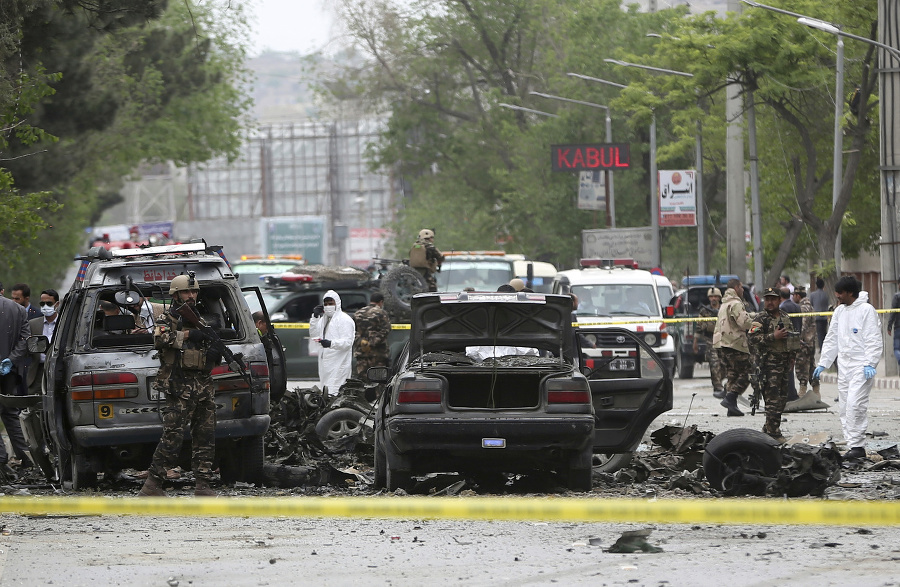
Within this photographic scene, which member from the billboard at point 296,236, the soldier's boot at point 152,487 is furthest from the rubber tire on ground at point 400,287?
the billboard at point 296,236

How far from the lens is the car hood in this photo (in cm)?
1129

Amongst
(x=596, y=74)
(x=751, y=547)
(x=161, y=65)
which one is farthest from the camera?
(x=596, y=74)

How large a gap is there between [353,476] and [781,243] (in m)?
28.7

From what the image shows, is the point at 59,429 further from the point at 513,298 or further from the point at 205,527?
the point at 513,298

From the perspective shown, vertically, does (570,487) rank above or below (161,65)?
below

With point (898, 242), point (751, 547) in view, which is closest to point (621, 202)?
point (898, 242)

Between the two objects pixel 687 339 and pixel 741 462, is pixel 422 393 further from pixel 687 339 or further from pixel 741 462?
pixel 687 339

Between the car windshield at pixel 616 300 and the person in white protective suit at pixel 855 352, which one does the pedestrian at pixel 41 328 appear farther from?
the car windshield at pixel 616 300

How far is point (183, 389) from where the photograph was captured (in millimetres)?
10680

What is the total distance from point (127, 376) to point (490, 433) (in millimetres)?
2745

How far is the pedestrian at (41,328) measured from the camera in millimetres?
14055

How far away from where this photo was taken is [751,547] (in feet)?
26.6

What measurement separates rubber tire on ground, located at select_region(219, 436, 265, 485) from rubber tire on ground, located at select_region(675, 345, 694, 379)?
55.4 ft

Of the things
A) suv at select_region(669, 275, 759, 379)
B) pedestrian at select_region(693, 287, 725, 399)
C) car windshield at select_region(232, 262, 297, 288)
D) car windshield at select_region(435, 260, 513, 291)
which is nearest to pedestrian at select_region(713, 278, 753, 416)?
pedestrian at select_region(693, 287, 725, 399)
